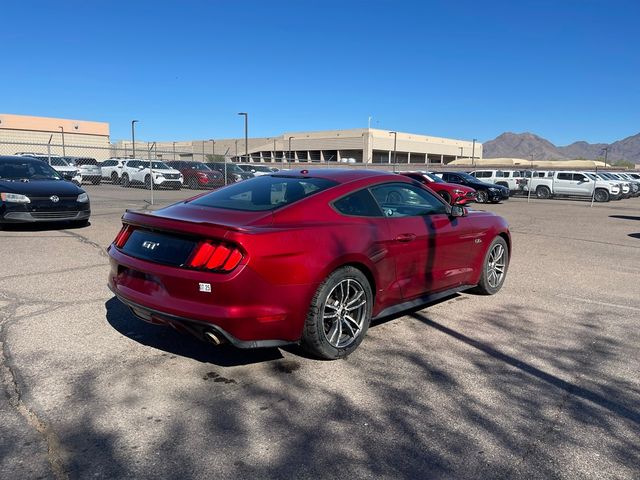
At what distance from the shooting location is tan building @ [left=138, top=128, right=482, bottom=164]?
93.3 m

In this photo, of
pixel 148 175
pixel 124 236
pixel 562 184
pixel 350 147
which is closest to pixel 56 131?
pixel 350 147

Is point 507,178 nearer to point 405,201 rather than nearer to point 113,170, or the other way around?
point 113,170

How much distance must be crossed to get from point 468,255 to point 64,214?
7.70m

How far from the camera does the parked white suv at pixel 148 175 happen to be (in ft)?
79.9

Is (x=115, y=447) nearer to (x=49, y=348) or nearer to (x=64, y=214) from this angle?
(x=49, y=348)

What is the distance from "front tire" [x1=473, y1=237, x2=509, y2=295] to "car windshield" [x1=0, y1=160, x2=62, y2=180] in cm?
879

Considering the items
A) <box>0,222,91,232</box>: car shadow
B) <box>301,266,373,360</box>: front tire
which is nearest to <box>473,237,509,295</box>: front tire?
<box>301,266,373,360</box>: front tire

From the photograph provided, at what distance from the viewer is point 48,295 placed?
5.61 m

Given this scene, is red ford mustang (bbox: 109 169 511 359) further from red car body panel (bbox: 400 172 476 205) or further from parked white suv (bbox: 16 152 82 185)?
parked white suv (bbox: 16 152 82 185)

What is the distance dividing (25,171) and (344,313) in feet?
29.4

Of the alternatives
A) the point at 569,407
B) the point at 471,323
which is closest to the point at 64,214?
the point at 471,323

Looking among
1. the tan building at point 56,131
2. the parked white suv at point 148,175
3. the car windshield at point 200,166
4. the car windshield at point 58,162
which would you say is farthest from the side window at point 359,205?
the tan building at point 56,131

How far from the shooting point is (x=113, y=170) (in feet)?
90.6

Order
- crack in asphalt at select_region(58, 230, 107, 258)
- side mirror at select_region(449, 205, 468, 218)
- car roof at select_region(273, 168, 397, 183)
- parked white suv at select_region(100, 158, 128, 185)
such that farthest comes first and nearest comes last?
1. parked white suv at select_region(100, 158, 128, 185)
2. crack in asphalt at select_region(58, 230, 107, 258)
3. side mirror at select_region(449, 205, 468, 218)
4. car roof at select_region(273, 168, 397, 183)
